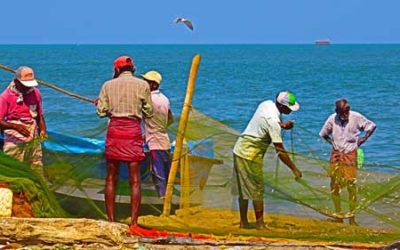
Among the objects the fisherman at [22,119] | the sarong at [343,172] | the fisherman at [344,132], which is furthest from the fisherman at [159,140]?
the fisherman at [344,132]

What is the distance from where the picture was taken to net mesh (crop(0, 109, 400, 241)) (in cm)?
757

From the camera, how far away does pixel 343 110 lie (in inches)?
356

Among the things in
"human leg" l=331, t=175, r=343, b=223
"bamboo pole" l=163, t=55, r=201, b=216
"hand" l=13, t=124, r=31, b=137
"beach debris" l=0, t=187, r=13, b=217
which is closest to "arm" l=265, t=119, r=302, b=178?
"human leg" l=331, t=175, r=343, b=223

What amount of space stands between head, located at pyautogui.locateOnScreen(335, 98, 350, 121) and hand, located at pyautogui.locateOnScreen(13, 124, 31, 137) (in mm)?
3296

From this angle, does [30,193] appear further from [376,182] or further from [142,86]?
[376,182]

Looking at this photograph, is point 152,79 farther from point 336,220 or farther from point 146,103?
point 336,220

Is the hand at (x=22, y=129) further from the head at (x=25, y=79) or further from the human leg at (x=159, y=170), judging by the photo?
the human leg at (x=159, y=170)

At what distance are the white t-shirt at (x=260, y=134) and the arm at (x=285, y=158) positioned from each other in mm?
74

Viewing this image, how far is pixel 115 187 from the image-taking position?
769 centimetres

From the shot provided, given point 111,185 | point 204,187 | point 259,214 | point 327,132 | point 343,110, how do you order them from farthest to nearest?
point 327,132 < point 343,110 < point 204,187 < point 259,214 < point 111,185

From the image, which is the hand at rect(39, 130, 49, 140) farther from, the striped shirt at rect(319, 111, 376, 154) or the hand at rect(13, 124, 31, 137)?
the striped shirt at rect(319, 111, 376, 154)

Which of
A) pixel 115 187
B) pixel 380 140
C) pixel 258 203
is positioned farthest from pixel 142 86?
pixel 380 140

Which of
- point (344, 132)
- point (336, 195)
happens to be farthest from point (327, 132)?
point (336, 195)

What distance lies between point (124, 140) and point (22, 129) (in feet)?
3.69
